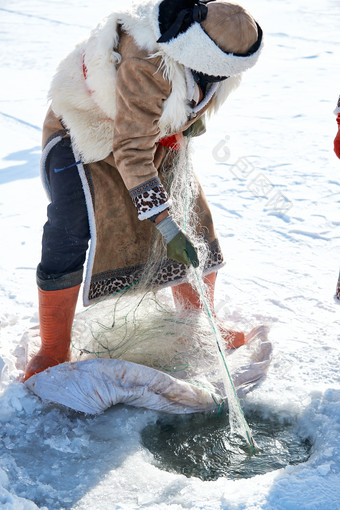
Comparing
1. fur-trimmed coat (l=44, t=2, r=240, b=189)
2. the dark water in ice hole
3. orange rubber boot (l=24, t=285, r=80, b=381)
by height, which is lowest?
the dark water in ice hole

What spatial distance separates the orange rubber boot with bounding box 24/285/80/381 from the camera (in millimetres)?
2252

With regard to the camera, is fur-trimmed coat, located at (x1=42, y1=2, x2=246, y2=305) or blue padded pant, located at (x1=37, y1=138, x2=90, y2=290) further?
blue padded pant, located at (x1=37, y1=138, x2=90, y2=290)

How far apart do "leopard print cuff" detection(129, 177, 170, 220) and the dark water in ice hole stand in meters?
Answer: 0.79

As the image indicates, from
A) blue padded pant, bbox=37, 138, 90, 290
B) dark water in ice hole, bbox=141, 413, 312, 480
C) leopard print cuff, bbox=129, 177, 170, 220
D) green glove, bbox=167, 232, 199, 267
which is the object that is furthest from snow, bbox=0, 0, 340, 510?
leopard print cuff, bbox=129, 177, 170, 220

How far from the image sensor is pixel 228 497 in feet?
5.58

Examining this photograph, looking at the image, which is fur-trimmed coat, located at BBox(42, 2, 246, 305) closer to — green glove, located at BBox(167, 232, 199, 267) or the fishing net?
the fishing net

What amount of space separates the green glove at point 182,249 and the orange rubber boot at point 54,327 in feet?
1.61

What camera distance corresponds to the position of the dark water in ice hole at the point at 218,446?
195 centimetres

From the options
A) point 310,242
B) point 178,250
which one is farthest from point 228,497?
point 310,242

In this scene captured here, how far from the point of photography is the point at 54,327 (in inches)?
90.4

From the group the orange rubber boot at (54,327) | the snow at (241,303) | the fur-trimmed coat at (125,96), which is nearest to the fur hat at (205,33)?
the fur-trimmed coat at (125,96)

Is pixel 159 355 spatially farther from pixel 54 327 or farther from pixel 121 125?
pixel 121 125

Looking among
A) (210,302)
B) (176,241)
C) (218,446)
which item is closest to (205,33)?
(176,241)

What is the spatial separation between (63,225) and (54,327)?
432 millimetres
